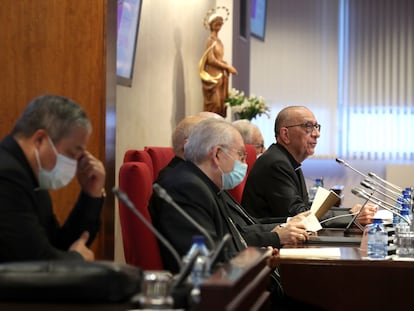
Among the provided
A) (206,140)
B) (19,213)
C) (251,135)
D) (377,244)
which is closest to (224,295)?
(19,213)

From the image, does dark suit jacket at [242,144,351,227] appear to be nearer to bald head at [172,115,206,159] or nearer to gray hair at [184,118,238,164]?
bald head at [172,115,206,159]

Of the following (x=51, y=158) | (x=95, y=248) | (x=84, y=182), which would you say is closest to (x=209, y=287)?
(x=51, y=158)

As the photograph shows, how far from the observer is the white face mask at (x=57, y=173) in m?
2.94

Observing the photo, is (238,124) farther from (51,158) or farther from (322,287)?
(51,158)

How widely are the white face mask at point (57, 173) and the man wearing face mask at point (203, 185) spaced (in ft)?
2.12

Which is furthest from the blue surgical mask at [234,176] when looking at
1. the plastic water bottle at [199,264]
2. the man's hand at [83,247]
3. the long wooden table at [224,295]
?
the plastic water bottle at [199,264]

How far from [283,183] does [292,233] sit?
1.17 meters

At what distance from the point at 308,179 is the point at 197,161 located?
33.0 feet

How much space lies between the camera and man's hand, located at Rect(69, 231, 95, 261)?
3099 millimetres

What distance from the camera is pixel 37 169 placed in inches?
116

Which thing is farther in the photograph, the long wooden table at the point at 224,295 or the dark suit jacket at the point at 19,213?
the dark suit jacket at the point at 19,213

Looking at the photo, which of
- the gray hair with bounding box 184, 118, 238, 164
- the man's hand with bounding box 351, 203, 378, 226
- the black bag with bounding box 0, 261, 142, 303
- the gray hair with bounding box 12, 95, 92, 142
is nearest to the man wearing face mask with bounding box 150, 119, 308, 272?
the gray hair with bounding box 184, 118, 238, 164

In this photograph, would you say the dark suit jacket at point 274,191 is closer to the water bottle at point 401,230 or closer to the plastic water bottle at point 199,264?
the water bottle at point 401,230

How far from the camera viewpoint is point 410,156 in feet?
44.7
